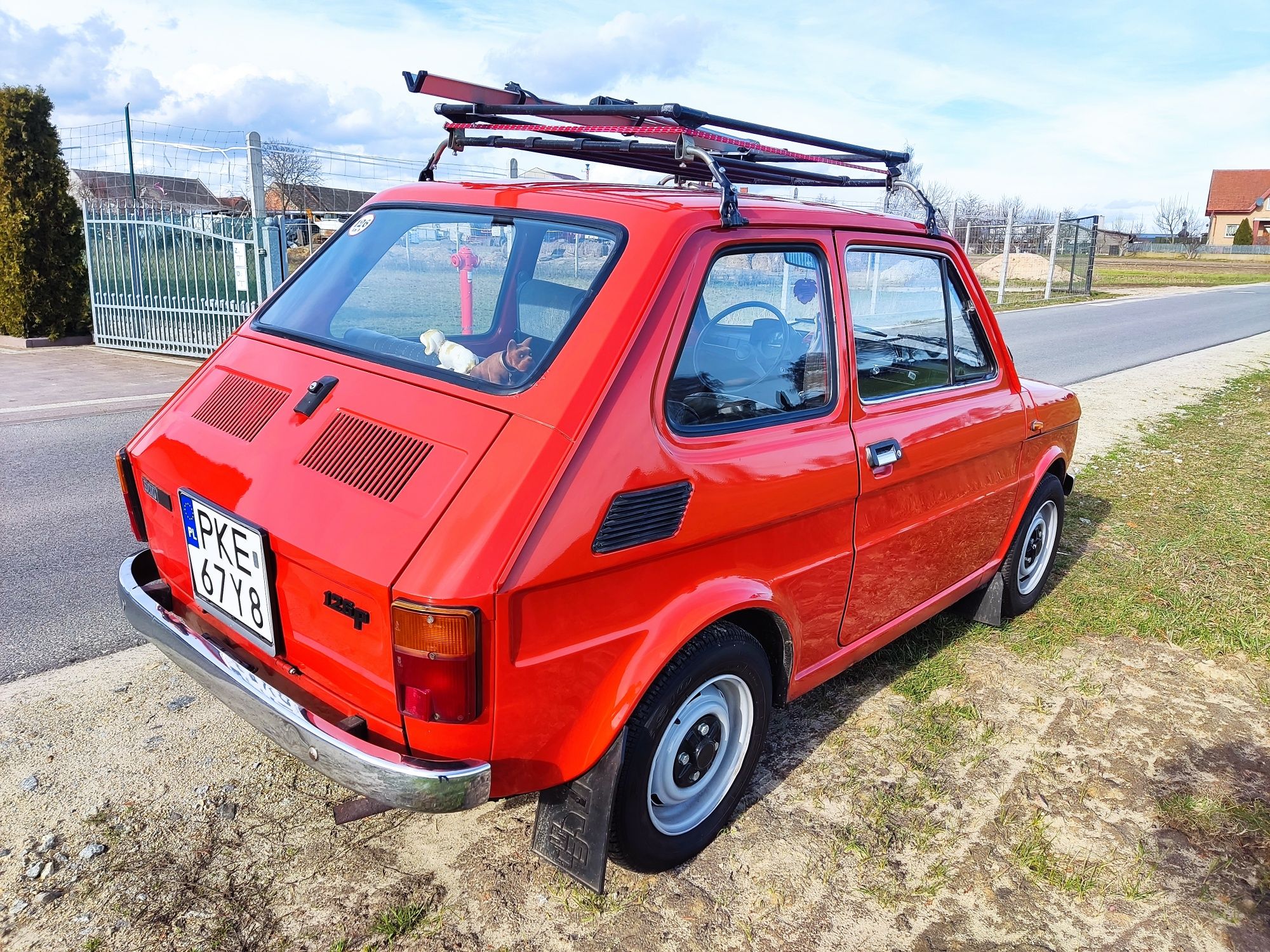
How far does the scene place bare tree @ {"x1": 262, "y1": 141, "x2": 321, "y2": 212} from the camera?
10969mm

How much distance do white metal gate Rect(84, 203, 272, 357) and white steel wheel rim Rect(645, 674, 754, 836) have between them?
9.46 metres

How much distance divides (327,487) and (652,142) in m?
1.88

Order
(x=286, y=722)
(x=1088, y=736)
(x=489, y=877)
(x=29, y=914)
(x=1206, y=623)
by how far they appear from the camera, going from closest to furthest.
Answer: (x=286, y=722), (x=29, y=914), (x=489, y=877), (x=1088, y=736), (x=1206, y=623)

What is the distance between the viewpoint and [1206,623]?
4539 millimetres

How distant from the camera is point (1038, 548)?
468 cm

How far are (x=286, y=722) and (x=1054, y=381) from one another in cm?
1156

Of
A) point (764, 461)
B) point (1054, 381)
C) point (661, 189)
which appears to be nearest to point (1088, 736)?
point (764, 461)

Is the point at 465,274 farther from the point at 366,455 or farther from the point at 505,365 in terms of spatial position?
the point at 366,455

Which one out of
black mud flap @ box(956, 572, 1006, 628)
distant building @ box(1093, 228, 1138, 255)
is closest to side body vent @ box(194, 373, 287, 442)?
black mud flap @ box(956, 572, 1006, 628)

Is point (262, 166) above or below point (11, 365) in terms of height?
above

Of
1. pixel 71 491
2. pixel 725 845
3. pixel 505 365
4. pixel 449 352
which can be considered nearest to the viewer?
pixel 505 365

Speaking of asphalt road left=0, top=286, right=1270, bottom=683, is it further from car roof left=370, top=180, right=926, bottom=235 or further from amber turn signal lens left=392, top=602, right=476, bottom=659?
amber turn signal lens left=392, top=602, right=476, bottom=659

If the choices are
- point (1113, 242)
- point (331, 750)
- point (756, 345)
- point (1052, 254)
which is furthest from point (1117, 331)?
point (1113, 242)

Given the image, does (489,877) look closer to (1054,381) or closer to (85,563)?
(85,563)
